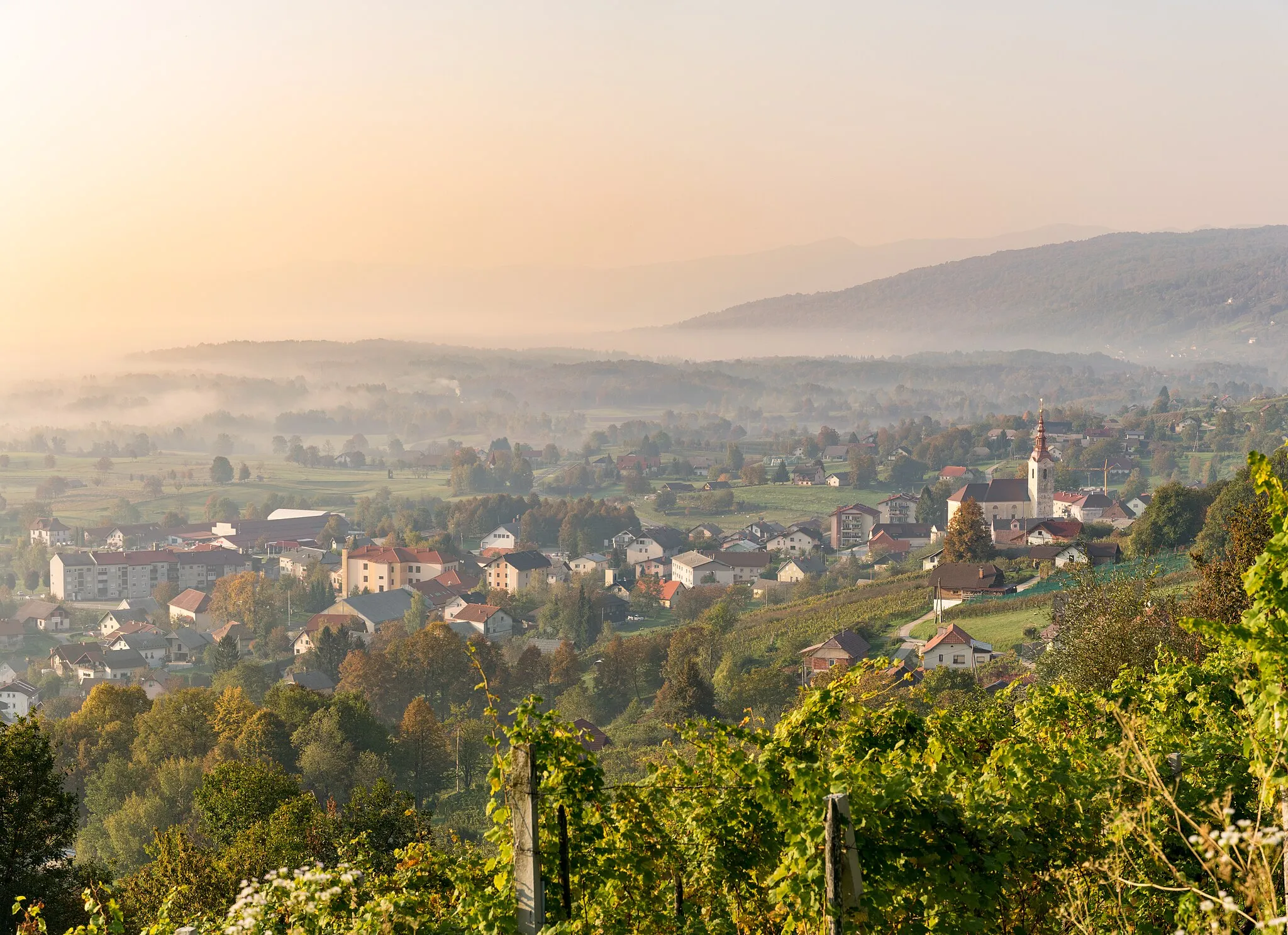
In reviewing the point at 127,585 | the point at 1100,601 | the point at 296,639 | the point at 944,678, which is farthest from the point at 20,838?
the point at 127,585

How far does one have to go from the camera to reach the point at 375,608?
179 feet

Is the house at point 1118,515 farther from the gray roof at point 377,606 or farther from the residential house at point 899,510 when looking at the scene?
the gray roof at point 377,606

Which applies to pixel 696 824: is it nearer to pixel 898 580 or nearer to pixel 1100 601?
pixel 1100 601

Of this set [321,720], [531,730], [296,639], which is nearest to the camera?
[531,730]

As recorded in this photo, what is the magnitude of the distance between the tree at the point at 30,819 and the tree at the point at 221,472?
369 feet

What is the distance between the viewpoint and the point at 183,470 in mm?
127188

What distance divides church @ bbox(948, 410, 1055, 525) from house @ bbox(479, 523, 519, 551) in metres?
29.5

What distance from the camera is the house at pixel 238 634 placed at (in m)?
51.0

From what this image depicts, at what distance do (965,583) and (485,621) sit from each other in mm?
23965

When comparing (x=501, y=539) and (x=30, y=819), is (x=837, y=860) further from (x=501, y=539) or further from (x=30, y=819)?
(x=501, y=539)

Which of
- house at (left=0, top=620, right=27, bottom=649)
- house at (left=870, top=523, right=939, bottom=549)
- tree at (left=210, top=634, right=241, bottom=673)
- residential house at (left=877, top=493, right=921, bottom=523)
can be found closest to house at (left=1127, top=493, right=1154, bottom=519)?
house at (left=870, top=523, right=939, bottom=549)

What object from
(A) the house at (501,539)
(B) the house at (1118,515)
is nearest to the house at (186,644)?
(A) the house at (501,539)

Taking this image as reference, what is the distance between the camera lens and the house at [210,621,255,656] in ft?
167

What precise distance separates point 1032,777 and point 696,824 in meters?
1.32
